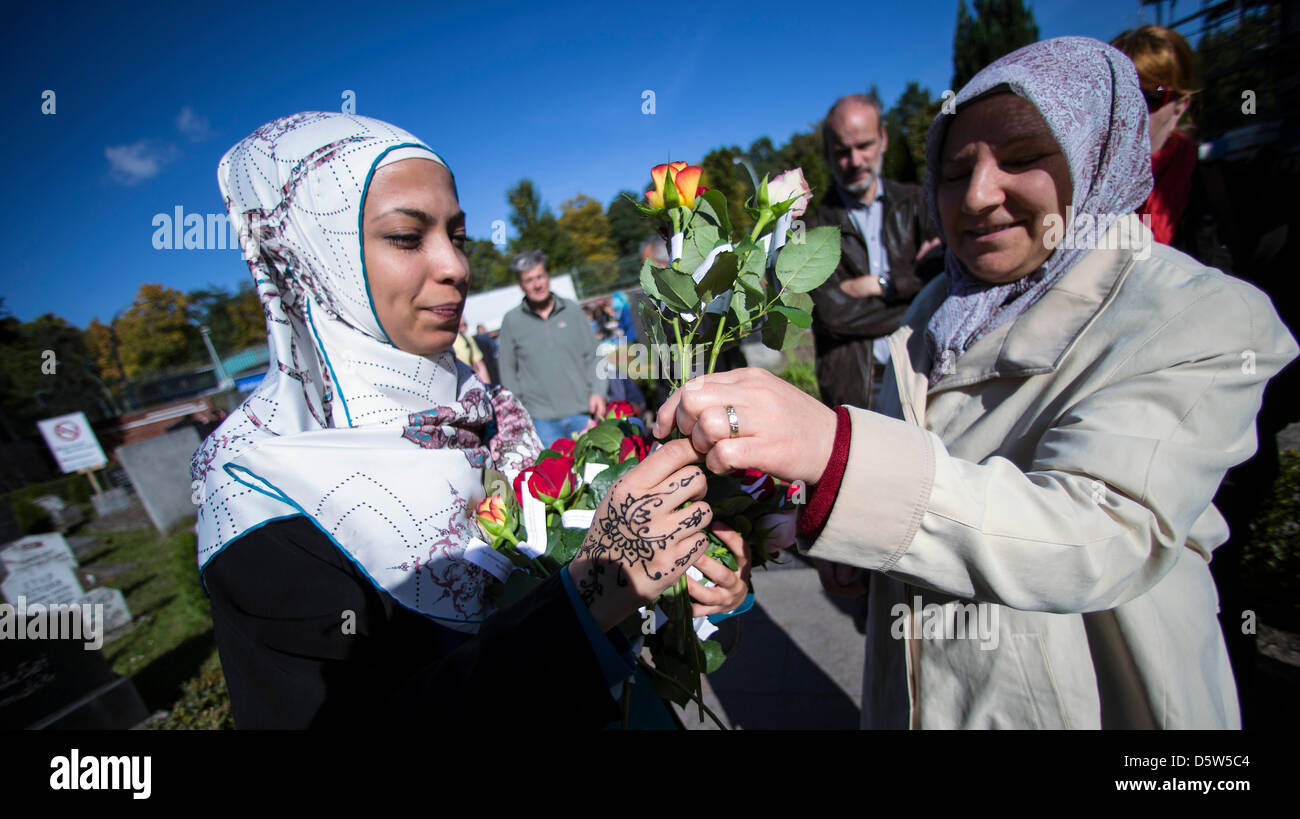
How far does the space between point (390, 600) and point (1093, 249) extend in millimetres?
1823

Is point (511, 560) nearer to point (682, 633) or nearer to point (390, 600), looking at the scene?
point (390, 600)

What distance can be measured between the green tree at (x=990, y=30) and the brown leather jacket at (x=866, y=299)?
26411 millimetres

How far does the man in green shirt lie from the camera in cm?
530

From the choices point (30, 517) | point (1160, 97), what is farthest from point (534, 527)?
point (30, 517)

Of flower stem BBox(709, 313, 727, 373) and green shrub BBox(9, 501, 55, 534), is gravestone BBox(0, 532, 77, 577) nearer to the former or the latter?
flower stem BBox(709, 313, 727, 373)

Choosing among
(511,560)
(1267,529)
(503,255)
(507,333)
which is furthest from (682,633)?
(503,255)

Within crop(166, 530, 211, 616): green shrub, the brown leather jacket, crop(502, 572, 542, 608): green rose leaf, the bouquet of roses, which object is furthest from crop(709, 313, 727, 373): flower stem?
crop(166, 530, 211, 616): green shrub

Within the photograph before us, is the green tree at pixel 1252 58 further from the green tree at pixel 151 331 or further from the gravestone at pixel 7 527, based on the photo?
the green tree at pixel 151 331

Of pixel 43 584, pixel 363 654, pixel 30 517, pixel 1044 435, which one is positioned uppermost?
→ pixel 1044 435

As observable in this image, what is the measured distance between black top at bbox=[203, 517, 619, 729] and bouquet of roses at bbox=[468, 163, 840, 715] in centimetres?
25

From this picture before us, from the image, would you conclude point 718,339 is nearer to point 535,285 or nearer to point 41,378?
point 535,285

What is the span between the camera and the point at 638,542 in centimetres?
96

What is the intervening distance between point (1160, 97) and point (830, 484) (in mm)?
2301

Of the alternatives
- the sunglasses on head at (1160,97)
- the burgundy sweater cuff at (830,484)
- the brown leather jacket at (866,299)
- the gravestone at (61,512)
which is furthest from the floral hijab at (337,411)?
the gravestone at (61,512)
